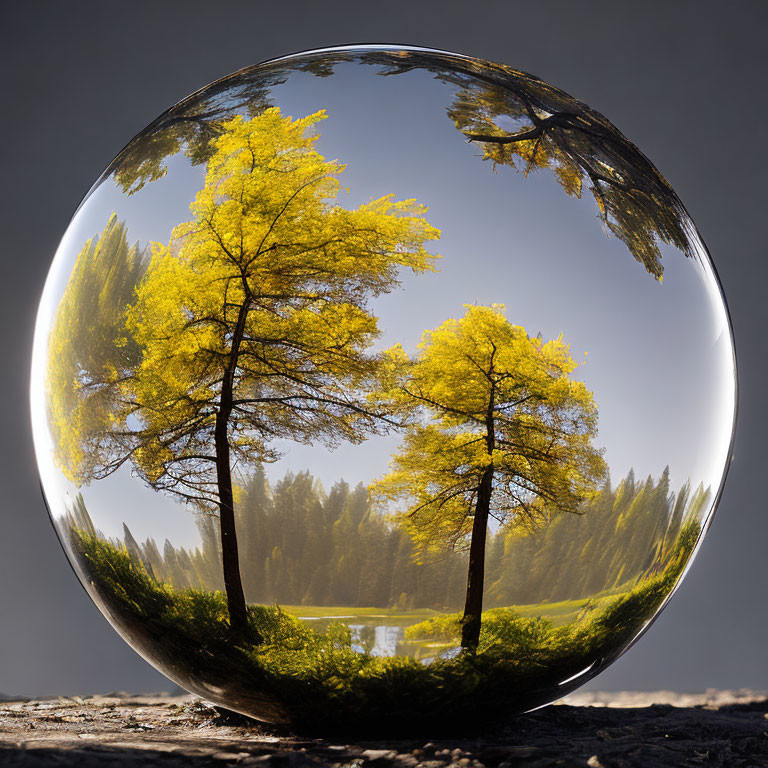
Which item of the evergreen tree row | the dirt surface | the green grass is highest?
the evergreen tree row

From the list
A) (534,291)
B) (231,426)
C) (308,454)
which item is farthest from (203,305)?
(534,291)

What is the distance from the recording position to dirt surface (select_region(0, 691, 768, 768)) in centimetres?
228

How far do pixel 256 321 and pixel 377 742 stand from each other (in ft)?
4.43

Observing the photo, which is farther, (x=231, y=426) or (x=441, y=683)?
(x=441, y=683)

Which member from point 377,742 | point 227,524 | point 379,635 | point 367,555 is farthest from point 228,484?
point 377,742

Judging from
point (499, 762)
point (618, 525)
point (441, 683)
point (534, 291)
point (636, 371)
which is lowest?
point (499, 762)

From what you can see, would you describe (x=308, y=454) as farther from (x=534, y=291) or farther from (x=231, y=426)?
(x=534, y=291)

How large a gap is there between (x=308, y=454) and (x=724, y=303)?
1600 mm

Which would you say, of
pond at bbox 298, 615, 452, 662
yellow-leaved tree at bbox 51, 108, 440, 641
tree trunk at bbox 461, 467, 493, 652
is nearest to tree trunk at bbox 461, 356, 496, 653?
tree trunk at bbox 461, 467, 493, 652

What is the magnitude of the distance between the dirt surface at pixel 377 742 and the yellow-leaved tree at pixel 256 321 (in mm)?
425

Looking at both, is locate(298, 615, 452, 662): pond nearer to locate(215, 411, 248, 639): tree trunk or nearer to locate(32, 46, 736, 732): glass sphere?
locate(32, 46, 736, 732): glass sphere

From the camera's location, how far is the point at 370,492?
2098mm

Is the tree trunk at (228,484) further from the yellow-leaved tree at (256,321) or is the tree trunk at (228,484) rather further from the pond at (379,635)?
A: the pond at (379,635)

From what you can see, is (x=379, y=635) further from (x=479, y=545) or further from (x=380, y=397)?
(x=380, y=397)
